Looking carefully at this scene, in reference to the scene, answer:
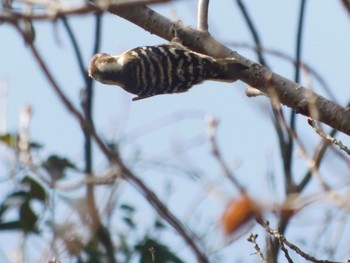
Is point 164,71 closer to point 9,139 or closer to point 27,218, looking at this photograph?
point 9,139

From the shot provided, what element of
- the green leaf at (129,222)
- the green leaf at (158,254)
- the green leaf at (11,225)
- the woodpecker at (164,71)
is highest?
the woodpecker at (164,71)

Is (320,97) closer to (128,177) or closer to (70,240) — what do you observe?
(70,240)

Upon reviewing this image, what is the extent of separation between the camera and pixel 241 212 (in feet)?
3.13

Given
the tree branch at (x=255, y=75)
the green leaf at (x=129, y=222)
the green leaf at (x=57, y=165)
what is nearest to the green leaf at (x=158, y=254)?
the green leaf at (x=129, y=222)

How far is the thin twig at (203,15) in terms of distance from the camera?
3117 mm

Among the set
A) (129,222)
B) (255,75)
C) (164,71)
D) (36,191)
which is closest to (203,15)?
(255,75)

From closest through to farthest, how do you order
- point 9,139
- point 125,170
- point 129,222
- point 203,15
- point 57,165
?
1. point 125,170
2. point 203,15
3. point 9,139
4. point 57,165
5. point 129,222

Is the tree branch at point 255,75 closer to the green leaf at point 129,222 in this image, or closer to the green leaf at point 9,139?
the green leaf at point 9,139

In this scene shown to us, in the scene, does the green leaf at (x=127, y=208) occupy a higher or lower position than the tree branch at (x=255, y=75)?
higher

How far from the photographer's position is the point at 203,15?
3.18m

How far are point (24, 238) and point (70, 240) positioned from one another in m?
1.97

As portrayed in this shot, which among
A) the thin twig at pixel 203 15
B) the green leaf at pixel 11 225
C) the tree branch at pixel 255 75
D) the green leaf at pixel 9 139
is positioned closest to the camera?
the tree branch at pixel 255 75

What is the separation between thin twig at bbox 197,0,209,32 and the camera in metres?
3.12

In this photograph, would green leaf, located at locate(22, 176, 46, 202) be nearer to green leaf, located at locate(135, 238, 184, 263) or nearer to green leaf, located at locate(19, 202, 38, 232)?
green leaf, located at locate(19, 202, 38, 232)
